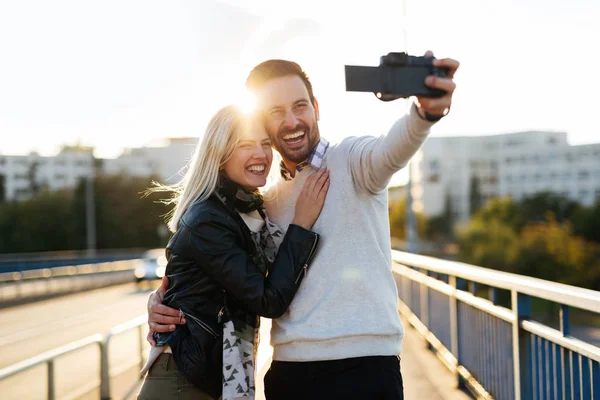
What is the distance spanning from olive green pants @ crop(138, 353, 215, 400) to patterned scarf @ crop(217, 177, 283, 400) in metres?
0.14

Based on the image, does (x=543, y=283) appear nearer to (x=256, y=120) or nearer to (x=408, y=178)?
(x=256, y=120)

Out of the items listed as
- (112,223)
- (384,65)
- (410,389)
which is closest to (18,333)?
(410,389)

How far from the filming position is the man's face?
2.90 metres

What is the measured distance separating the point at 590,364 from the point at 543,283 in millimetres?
540

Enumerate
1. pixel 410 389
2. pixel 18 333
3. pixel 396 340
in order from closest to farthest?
pixel 396 340 → pixel 410 389 → pixel 18 333

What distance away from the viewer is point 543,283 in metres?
3.73

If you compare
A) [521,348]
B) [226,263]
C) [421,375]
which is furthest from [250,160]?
[421,375]

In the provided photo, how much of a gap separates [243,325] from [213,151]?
0.73m

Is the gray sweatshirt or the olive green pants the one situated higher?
the gray sweatshirt

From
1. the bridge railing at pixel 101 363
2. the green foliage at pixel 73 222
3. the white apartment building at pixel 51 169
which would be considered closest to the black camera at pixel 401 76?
the bridge railing at pixel 101 363

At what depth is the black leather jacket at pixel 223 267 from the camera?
265 centimetres

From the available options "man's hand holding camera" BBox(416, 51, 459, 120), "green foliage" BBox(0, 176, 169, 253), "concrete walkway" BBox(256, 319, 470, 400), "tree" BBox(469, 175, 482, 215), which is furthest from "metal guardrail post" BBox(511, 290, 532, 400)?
"tree" BBox(469, 175, 482, 215)

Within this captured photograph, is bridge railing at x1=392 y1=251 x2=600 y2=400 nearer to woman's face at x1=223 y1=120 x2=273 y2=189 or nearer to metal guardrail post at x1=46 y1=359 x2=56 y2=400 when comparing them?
woman's face at x1=223 y1=120 x2=273 y2=189

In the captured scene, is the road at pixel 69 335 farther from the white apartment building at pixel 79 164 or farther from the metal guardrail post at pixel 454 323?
the white apartment building at pixel 79 164
